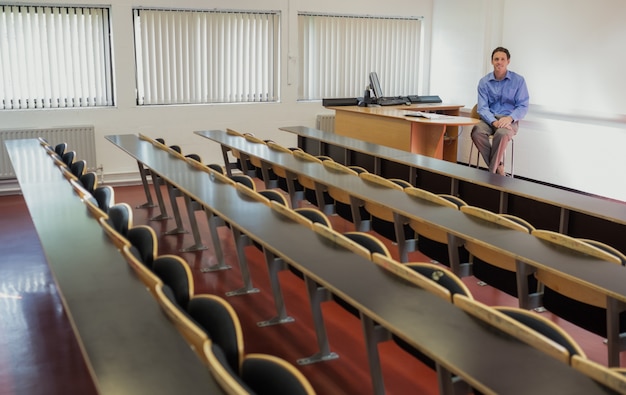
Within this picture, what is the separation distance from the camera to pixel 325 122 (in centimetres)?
894

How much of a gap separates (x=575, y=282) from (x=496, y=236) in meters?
0.49

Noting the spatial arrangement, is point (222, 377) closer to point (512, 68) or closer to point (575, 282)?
point (575, 282)

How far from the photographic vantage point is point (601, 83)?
23.0 feet

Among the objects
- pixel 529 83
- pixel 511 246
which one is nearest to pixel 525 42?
pixel 529 83

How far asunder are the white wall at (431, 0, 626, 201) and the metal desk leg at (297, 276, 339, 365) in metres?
4.88

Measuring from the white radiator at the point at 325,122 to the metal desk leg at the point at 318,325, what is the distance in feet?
19.0

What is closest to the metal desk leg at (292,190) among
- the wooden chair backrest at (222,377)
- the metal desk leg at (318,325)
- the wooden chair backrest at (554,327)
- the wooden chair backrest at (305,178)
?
the wooden chair backrest at (305,178)

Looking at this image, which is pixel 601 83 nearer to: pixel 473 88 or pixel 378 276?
pixel 473 88

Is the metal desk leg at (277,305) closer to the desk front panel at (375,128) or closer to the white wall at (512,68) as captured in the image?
the desk front panel at (375,128)

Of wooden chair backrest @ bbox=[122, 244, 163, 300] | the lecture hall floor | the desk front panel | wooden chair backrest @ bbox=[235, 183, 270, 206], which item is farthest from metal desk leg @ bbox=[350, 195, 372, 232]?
the desk front panel

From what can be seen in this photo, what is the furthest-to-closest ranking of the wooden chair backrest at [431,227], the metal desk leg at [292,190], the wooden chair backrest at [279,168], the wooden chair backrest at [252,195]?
the wooden chair backrest at [279,168], the metal desk leg at [292,190], the wooden chair backrest at [252,195], the wooden chair backrest at [431,227]

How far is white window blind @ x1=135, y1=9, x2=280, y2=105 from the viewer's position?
25.8ft

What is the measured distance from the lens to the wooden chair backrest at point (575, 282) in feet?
9.10

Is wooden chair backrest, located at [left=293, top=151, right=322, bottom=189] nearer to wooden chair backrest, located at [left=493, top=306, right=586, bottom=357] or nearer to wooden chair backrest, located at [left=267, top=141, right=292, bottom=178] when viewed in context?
wooden chair backrest, located at [left=267, top=141, right=292, bottom=178]
